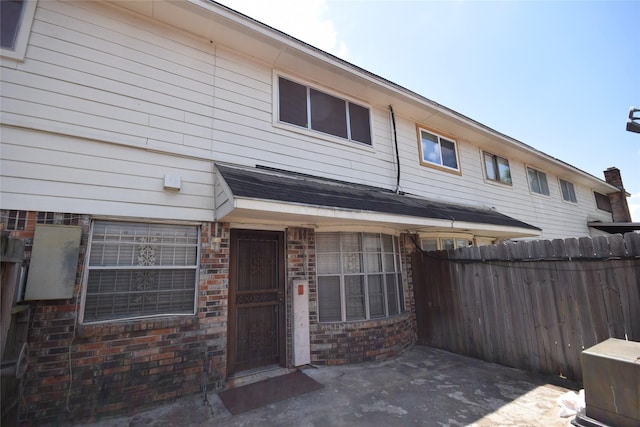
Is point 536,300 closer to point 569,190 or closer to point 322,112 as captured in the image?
point 322,112

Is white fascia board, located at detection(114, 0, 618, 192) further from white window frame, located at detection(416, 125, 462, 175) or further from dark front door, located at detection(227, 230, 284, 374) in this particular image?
dark front door, located at detection(227, 230, 284, 374)

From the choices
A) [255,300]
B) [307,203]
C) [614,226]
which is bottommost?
[255,300]

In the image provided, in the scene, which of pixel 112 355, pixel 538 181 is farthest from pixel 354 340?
pixel 538 181

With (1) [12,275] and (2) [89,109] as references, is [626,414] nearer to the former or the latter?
(1) [12,275]

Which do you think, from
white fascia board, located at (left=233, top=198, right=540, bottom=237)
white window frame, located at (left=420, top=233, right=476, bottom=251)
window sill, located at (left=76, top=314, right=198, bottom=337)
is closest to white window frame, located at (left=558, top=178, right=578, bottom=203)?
white window frame, located at (left=420, top=233, right=476, bottom=251)

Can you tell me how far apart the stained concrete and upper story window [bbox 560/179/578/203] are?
1163 centimetres

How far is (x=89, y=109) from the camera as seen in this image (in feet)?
12.9

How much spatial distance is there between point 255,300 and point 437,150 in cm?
654

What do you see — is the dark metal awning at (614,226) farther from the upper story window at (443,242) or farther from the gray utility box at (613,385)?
the gray utility box at (613,385)

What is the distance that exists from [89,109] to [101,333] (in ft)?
9.72

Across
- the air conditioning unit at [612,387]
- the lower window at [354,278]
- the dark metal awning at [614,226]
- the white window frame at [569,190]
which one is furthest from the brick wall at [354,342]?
the dark metal awning at [614,226]

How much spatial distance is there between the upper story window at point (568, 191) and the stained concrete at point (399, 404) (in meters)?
11.6

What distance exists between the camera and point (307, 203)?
423 cm

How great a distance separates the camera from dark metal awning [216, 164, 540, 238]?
3922 millimetres
